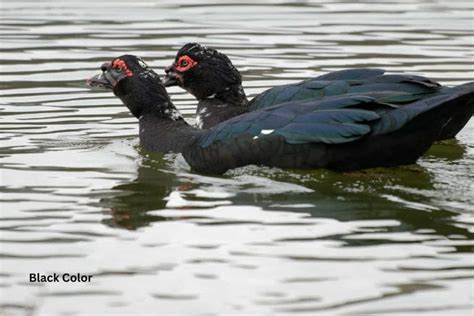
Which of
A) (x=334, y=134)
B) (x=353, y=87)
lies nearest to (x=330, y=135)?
(x=334, y=134)

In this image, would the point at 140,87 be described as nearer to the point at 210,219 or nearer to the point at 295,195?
the point at 295,195

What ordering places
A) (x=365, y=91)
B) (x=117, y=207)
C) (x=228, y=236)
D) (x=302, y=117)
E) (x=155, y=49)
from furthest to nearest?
(x=155, y=49) → (x=365, y=91) → (x=302, y=117) → (x=117, y=207) → (x=228, y=236)

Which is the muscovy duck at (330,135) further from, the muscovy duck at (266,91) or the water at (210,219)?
the muscovy duck at (266,91)

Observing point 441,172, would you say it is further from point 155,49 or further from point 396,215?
point 155,49

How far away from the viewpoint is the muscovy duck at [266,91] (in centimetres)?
1184

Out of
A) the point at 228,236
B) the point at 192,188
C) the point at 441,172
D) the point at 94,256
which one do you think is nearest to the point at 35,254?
the point at 94,256

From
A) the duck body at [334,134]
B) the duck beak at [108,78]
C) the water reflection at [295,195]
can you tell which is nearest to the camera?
the water reflection at [295,195]

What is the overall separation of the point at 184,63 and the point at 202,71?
194mm

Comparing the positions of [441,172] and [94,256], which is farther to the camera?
[441,172]

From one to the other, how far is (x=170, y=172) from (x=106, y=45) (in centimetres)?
688

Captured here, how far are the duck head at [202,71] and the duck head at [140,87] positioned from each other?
930 millimetres

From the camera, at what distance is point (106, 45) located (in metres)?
18.2

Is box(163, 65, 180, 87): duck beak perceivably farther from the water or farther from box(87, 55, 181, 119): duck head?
box(87, 55, 181, 119): duck head

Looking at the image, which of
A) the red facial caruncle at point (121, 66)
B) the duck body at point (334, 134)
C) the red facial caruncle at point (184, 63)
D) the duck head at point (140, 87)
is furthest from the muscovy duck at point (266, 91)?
the red facial caruncle at point (121, 66)
